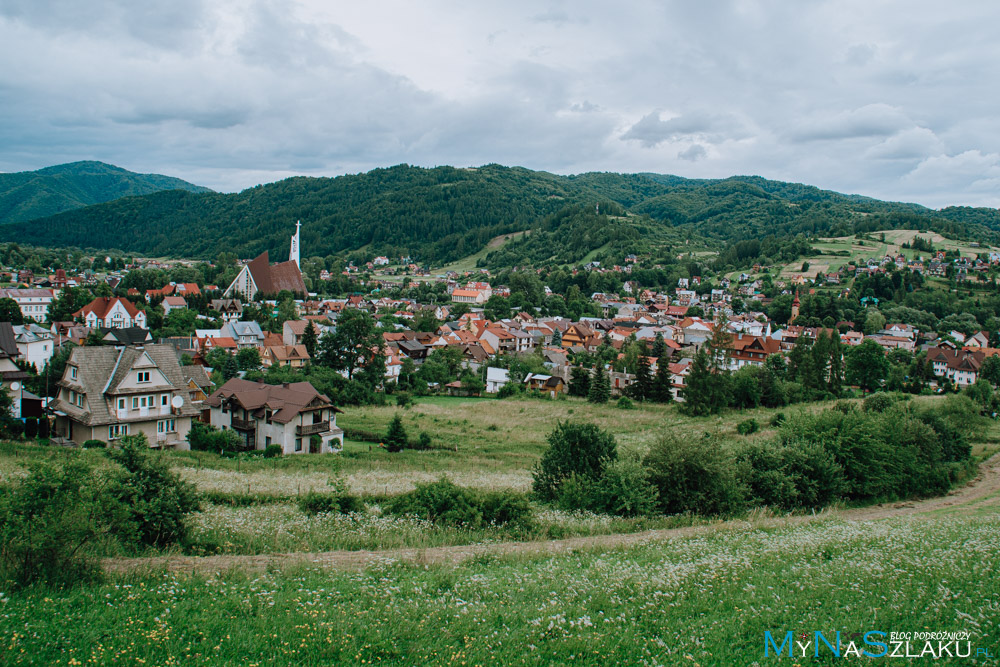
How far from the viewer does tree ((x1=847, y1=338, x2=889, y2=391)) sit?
46.2m

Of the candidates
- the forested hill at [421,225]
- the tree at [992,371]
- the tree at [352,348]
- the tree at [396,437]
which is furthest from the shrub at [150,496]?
the forested hill at [421,225]

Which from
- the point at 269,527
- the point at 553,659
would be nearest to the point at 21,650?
the point at 553,659

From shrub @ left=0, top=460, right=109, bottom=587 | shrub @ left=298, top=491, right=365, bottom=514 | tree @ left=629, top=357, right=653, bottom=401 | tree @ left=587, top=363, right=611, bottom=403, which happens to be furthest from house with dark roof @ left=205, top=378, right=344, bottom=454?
tree @ left=629, top=357, right=653, bottom=401

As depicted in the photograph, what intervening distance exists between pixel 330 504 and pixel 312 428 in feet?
36.5

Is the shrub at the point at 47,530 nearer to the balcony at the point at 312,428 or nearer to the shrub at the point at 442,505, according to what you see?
the shrub at the point at 442,505

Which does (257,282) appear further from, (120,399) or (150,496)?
(150,496)

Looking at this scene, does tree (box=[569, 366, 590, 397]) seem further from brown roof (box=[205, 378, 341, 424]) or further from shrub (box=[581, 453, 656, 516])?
shrub (box=[581, 453, 656, 516])

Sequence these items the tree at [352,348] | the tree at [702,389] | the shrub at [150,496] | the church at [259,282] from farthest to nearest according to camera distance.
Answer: the church at [259,282]
the tree at [352,348]
the tree at [702,389]
the shrub at [150,496]

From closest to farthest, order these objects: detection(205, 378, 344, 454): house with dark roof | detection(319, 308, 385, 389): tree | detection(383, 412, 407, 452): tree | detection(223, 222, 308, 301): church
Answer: detection(205, 378, 344, 454): house with dark roof < detection(383, 412, 407, 452): tree < detection(319, 308, 385, 389): tree < detection(223, 222, 308, 301): church

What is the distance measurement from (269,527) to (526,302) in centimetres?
7433

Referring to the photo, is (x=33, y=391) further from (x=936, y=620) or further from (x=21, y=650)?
(x=936, y=620)

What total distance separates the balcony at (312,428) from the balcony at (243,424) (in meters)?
2.03

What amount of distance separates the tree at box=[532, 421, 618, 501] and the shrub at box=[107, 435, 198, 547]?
8317mm

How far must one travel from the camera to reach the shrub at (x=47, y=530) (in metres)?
6.03
